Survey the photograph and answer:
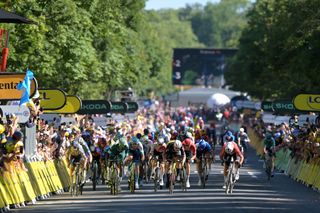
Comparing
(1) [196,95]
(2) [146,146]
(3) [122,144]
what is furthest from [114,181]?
(1) [196,95]

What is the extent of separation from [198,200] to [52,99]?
7475 millimetres

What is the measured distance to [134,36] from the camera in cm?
8019

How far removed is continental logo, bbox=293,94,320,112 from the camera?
3938 centimetres

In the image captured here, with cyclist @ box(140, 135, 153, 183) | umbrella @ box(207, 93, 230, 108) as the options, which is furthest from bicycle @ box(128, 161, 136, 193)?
umbrella @ box(207, 93, 230, 108)

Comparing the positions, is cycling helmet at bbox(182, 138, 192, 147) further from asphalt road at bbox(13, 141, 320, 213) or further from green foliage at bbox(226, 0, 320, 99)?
green foliage at bbox(226, 0, 320, 99)

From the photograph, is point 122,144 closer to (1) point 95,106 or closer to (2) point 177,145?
(2) point 177,145

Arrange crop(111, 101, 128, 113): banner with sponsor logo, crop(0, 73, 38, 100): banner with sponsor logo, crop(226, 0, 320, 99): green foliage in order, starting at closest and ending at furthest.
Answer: crop(0, 73, 38, 100): banner with sponsor logo → crop(111, 101, 128, 113): banner with sponsor logo → crop(226, 0, 320, 99): green foliage

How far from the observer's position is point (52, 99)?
35656 millimetres

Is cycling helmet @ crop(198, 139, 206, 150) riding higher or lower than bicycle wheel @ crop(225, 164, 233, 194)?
higher

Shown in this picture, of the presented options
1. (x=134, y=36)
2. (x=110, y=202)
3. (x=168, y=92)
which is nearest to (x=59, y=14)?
(x=110, y=202)

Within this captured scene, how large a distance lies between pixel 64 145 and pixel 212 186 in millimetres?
5075

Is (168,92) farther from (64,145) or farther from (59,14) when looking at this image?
(64,145)

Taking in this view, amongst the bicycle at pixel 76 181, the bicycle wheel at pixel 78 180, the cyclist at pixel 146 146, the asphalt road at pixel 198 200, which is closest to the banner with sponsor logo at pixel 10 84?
the asphalt road at pixel 198 200

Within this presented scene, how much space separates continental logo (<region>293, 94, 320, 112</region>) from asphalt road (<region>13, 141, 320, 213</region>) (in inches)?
98.2
